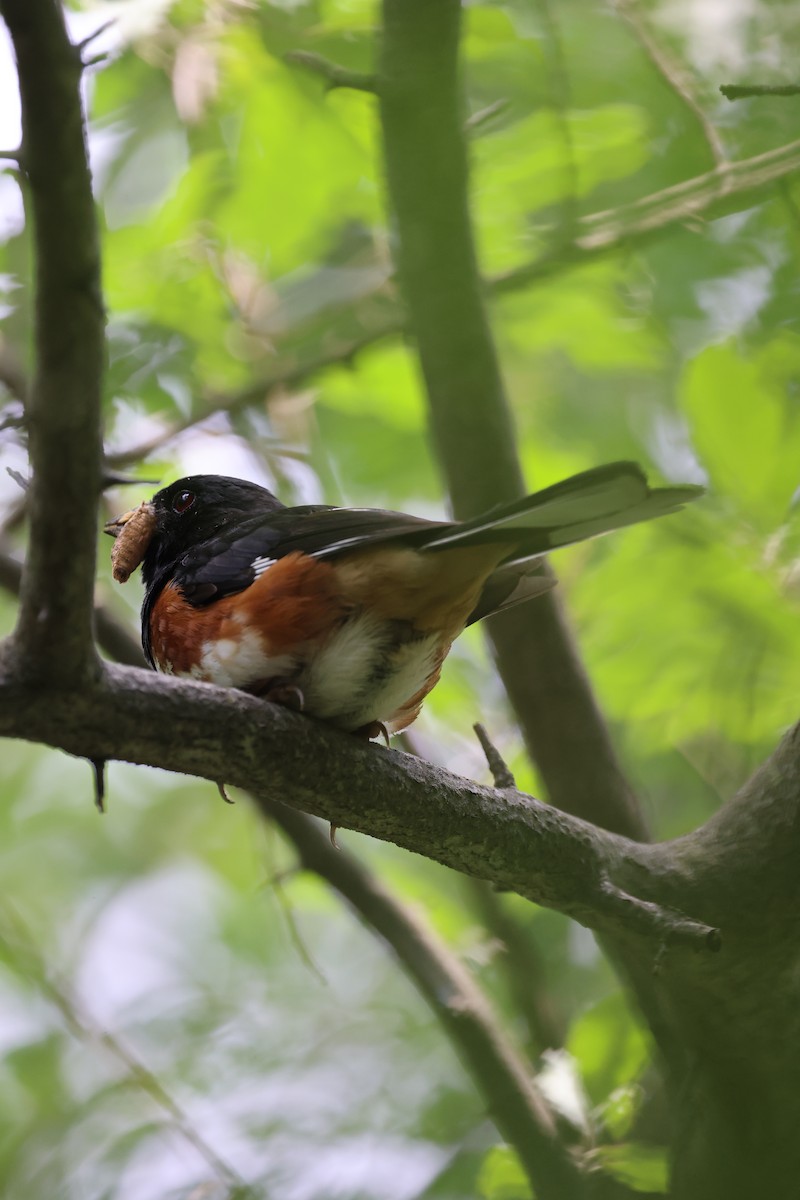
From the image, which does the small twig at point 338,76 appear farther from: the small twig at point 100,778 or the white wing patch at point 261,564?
the small twig at point 100,778

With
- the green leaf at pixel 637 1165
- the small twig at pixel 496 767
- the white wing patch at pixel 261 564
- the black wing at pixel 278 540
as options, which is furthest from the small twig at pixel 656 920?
the white wing patch at pixel 261 564

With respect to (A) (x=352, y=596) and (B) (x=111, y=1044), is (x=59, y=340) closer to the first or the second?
(A) (x=352, y=596)

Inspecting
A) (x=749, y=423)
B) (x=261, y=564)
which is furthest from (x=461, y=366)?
(x=261, y=564)

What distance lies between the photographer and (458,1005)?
10.3 ft

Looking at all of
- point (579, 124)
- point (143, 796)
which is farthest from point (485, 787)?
point (143, 796)

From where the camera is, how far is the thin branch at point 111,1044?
10.0 feet

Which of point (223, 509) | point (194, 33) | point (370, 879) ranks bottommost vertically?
point (370, 879)

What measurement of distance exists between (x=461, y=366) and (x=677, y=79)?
0.88 meters

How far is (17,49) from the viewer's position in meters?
1.27

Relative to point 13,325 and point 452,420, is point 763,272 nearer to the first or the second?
point 452,420

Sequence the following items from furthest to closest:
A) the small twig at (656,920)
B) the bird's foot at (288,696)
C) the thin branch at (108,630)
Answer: the thin branch at (108,630) < the bird's foot at (288,696) < the small twig at (656,920)

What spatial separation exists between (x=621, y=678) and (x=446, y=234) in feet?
5.06

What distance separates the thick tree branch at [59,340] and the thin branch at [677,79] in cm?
179

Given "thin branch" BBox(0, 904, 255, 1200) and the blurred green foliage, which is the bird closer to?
the blurred green foliage
